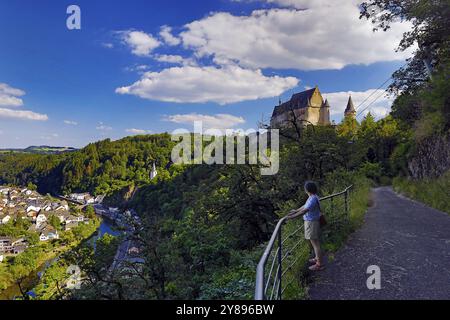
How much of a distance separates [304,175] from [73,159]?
455ft

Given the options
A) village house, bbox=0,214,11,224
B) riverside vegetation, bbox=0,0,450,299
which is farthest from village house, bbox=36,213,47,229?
riverside vegetation, bbox=0,0,450,299

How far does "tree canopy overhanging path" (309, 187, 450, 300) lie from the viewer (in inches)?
158

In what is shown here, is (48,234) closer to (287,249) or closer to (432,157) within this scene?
(432,157)

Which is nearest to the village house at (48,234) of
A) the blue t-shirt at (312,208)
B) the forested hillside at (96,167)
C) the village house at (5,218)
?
the village house at (5,218)

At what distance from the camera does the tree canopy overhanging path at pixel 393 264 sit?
4004 millimetres

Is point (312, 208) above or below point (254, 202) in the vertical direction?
above

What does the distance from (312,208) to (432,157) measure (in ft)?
55.0

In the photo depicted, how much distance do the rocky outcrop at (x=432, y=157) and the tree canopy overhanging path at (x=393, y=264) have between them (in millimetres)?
8716

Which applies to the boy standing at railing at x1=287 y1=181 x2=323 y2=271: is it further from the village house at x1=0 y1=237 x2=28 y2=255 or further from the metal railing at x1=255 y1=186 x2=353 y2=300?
the village house at x1=0 y1=237 x2=28 y2=255

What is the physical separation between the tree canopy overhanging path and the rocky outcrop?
8.72 metres

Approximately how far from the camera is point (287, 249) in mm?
5445

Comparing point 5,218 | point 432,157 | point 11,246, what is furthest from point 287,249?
point 5,218

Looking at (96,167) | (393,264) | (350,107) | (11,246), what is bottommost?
(11,246)
